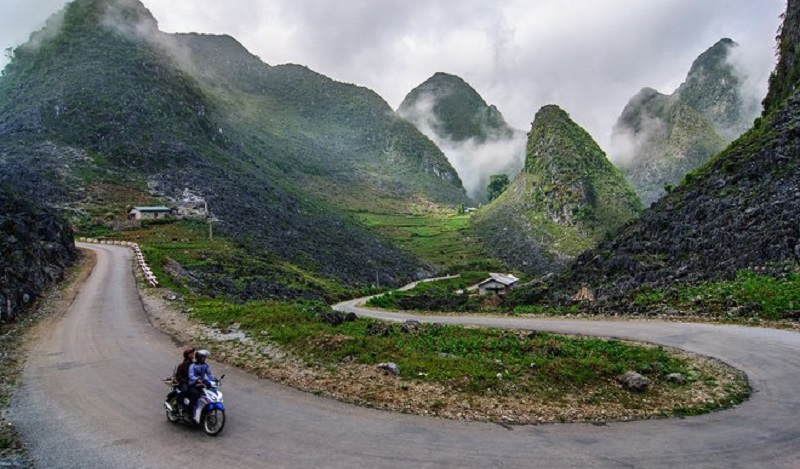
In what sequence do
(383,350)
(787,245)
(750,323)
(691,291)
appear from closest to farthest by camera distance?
1. (383,350)
2. (750,323)
3. (787,245)
4. (691,291)

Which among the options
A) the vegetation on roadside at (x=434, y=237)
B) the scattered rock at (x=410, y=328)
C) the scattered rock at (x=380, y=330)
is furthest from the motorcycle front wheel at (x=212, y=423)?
the vegetation on roadside at (x=434, y=237)

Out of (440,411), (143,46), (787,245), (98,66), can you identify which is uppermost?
(143,46)

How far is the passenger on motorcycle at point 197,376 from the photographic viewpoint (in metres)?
11.8

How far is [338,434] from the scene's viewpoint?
1134 centimetres

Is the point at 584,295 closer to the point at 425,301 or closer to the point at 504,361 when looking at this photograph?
the point at 504,361

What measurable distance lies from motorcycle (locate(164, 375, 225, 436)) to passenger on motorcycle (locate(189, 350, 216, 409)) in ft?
0.41

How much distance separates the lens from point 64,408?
13.8m

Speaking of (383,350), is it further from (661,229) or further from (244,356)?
(661,229)

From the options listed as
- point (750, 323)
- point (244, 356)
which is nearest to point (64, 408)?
point (244, 356)

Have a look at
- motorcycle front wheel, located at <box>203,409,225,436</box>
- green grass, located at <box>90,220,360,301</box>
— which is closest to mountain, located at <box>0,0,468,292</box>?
green grass, located at <box>90,220,360,301</box>

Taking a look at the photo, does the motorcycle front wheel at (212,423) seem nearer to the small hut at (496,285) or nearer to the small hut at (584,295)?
the small hut at (584,295)

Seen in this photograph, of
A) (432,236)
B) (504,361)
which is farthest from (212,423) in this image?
(432,236)

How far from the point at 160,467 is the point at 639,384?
13400 millimetres

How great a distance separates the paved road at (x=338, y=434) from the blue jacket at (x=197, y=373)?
134cm
